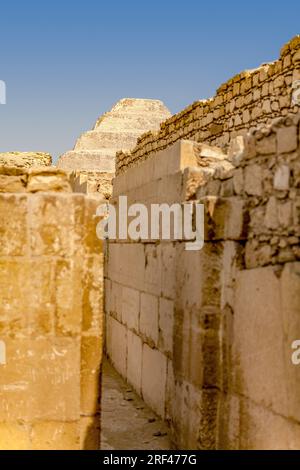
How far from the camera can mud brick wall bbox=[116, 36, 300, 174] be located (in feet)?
25.4

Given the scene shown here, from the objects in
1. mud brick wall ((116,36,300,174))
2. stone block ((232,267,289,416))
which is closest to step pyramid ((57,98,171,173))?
mud brick wall ((116,36,300,174))

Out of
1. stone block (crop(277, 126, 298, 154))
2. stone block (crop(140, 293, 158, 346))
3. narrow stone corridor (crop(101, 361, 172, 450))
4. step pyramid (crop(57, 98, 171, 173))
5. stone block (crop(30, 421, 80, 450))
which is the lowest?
narrow stone corridor (crop(101, 361, 172, 450))

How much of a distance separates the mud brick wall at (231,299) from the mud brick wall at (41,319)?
1210 mm

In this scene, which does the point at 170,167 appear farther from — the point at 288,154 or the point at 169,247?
the point at 288,154

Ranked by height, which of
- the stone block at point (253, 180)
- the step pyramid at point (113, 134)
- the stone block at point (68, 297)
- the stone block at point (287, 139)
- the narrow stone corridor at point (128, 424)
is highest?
the step pyramid at point (113, 134)

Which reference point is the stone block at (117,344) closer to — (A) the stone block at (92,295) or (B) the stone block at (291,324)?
(A) the stone block at (92,295)

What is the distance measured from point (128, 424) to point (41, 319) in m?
2.70

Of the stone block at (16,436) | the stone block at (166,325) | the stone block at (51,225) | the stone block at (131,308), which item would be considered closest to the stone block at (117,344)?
the stone block at (131,308)

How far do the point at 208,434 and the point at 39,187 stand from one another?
232 cm

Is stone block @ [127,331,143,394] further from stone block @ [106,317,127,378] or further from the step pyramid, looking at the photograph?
the step pyramid

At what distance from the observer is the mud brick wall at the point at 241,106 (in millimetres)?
7746

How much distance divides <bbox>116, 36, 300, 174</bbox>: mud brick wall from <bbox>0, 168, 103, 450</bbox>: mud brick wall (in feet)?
17.4

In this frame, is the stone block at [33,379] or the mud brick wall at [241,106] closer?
the stone block at [33,379]
